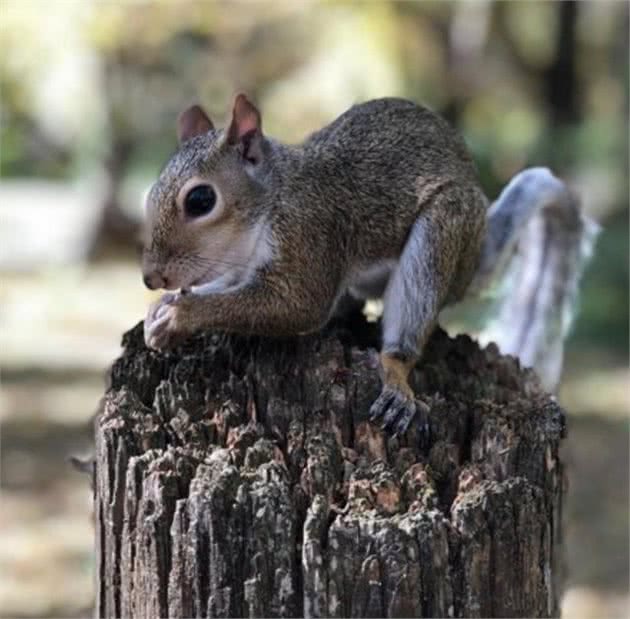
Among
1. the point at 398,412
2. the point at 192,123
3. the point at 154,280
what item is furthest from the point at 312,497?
the point at 192,123

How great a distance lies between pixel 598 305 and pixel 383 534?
7.37 meters

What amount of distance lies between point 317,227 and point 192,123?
35 centimetres

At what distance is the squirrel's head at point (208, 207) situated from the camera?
2271 mm

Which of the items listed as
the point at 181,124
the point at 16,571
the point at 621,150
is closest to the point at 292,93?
the point at 621,150

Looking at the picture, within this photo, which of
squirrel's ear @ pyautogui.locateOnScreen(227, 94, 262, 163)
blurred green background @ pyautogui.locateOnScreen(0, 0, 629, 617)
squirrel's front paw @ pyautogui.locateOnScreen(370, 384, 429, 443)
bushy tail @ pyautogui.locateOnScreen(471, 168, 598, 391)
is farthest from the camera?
blurred green background @ pyautogui.locateOnScreen(0, 0, 629, 617)

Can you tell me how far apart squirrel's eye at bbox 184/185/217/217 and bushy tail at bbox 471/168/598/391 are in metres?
0.77

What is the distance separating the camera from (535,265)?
119 inches

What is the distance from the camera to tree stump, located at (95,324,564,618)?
60.7 inches

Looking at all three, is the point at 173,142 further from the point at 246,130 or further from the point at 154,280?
the point at 154,280

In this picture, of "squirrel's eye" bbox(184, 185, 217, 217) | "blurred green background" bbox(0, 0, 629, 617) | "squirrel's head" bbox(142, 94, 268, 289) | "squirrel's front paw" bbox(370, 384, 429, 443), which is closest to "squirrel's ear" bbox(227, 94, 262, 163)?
"squirrel's head" bbox(142, 94, 268, 289)

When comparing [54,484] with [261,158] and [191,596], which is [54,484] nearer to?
[261,158]

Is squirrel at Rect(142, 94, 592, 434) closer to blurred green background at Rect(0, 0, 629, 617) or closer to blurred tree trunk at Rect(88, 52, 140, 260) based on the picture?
blurred green background at Rect(0, 0, 629, 617)

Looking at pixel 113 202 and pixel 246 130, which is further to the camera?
pixel 113 202

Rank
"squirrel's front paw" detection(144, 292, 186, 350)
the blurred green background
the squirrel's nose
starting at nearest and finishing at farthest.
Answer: "squirrel's front paw" detection(144, 292, 186, 350), the squirrel's nose, the blurred green background
